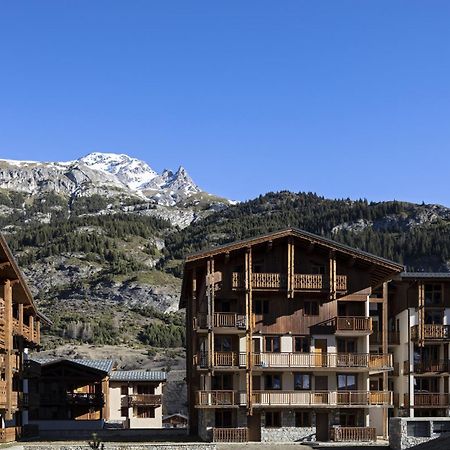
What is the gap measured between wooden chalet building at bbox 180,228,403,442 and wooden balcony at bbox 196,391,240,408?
0.07 metres

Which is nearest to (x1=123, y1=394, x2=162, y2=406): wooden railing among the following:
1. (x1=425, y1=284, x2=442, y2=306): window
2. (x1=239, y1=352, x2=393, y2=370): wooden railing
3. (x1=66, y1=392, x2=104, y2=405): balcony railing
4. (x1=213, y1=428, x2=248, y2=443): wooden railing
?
(x1=66, y1=392, x2=104, y2=405): balcony railing

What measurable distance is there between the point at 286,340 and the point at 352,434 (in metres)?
8.04

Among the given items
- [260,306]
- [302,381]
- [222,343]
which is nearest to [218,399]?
[222,343]

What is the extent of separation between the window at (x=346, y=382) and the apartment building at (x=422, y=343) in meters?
11.7

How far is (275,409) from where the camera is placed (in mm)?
59781

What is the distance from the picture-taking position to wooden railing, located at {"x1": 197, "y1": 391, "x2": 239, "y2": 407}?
58750mm

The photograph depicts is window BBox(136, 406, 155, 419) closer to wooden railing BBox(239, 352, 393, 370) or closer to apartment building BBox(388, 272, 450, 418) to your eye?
apartment building BBox(388, 272, 450, 418)

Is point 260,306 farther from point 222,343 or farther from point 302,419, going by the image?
point 302,419

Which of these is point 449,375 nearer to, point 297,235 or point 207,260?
point 297,235

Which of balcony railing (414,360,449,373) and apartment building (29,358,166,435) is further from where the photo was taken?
apartment building (29,358,166,435)

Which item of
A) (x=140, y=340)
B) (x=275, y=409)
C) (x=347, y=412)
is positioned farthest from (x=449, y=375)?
(x=140, y=340)

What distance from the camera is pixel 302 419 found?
60.1 meters

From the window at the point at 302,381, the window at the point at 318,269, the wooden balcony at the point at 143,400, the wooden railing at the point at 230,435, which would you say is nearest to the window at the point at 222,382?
the wooden railing at the point at 230,435

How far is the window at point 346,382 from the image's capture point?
61156mm
